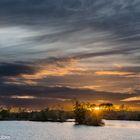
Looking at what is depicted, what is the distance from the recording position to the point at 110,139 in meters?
162

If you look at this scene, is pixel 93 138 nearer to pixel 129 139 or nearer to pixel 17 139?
pixel 129 139

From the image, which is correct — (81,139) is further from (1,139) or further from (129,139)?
(1,139)

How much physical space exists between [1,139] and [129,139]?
50976mm

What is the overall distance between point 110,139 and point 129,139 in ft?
24.2

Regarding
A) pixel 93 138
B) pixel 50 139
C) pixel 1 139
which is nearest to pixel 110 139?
pixel 93 138

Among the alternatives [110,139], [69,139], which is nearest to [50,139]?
[69,139]

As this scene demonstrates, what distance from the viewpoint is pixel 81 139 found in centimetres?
16175

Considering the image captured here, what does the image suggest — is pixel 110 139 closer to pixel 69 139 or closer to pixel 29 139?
pixel 69 139

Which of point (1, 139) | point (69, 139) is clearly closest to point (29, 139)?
point (69, 139)

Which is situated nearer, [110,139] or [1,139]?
[1,139]

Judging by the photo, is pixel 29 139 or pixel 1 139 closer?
pixel 1 139

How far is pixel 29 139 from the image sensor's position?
160375 millimetres

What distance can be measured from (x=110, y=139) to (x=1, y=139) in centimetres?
4402

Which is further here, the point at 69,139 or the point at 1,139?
the point at 69,139
